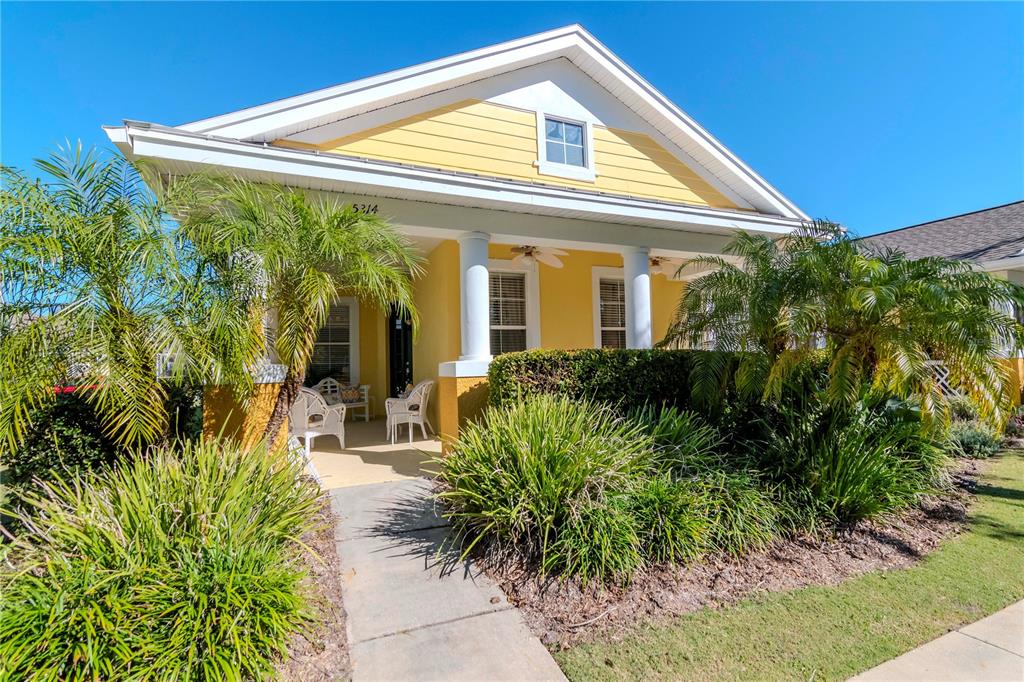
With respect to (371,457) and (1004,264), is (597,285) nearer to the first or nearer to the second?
(371,457)

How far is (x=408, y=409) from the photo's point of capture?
853 centimetres

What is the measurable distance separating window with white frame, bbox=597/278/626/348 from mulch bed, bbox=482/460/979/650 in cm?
647

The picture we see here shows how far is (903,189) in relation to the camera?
13836 millimetres

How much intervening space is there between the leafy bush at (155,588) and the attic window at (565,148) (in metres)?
7.46

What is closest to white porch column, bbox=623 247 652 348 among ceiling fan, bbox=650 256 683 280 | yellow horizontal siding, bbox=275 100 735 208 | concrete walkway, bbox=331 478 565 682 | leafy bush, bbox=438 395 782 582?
yellow horizontal siding, bbox=275 100 735 208

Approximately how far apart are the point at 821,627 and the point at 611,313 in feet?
26.9

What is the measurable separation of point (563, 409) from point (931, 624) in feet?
10.4

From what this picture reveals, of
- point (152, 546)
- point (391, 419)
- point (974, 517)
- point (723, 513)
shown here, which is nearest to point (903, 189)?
point (974, 517)

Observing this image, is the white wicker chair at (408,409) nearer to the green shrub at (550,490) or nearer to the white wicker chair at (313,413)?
the white wicker chair at (313,413)

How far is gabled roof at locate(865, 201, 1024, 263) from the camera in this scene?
11938mm

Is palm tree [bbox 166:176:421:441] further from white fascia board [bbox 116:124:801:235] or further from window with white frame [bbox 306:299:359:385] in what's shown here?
window with white frame [bbox 306:299:359:385]

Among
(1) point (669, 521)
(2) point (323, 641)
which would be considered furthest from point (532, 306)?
(2) point (323, 641)

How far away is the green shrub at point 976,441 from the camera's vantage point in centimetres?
769

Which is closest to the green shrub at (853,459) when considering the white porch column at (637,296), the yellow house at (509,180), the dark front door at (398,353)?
the white porch column at (637,296)
